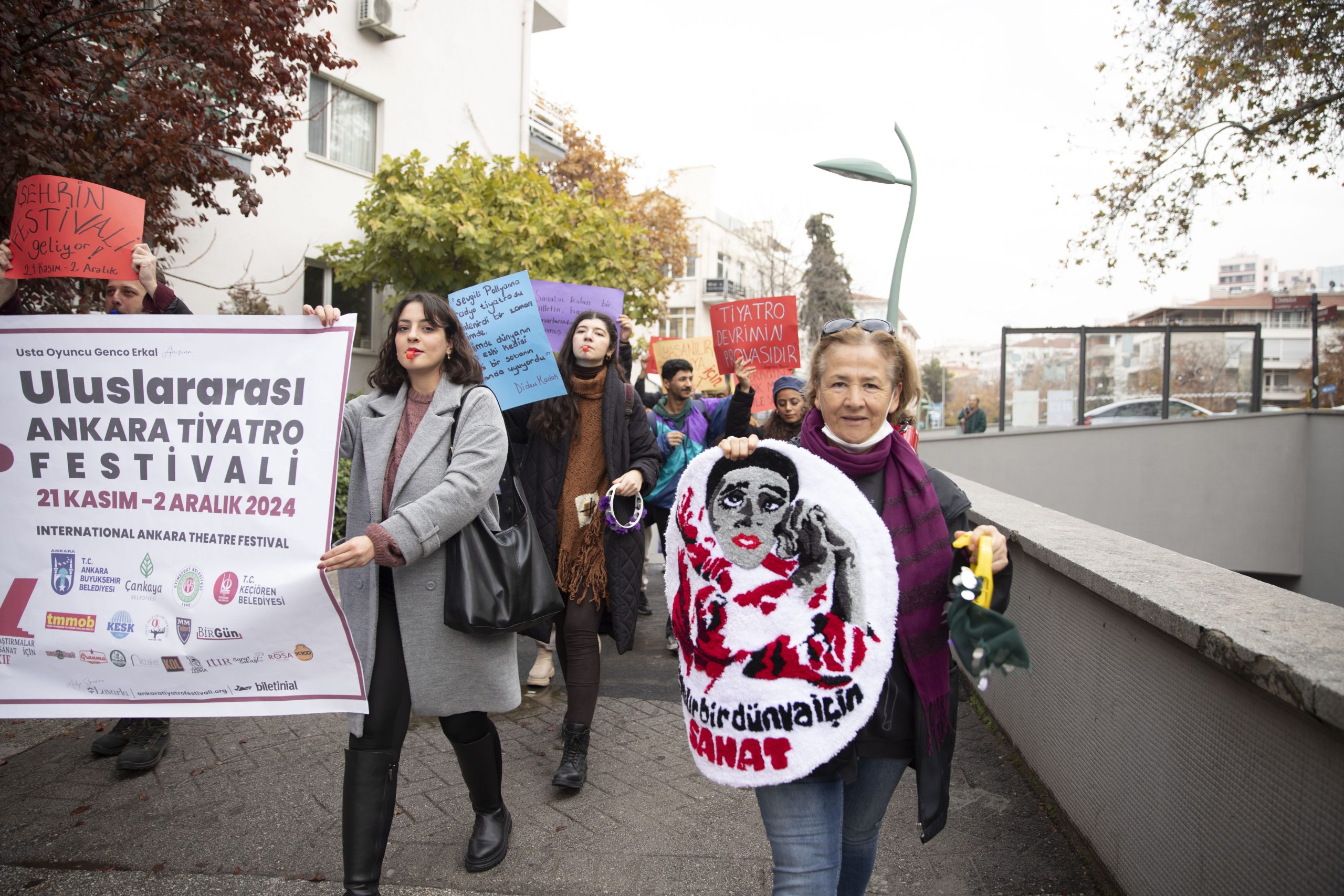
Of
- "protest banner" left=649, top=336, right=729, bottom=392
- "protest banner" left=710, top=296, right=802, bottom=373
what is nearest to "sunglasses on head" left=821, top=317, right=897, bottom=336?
"protest banner" left=710, top=296, right=802, bottom=373

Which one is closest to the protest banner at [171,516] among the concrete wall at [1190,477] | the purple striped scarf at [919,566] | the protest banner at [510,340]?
the protest banner at [510,340]

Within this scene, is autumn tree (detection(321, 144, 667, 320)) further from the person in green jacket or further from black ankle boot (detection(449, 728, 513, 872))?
the person in green jacket

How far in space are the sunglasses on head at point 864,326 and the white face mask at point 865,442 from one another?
0.24 m

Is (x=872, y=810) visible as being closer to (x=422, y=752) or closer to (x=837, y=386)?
(x=837, y=386)

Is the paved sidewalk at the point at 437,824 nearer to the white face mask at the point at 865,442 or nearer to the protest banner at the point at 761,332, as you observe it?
the white face mask at the point at 865,442

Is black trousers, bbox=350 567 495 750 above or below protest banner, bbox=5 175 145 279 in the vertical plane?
below

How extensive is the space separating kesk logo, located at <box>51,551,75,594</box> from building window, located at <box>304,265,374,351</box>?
10.5m

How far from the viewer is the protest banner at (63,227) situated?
3016mm

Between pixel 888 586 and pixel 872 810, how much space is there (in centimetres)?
61

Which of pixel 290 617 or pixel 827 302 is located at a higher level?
pixel 827 302

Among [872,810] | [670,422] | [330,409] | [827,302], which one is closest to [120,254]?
[330,409]

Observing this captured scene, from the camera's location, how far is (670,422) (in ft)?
20.2

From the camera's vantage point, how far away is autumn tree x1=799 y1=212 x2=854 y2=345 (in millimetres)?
39875

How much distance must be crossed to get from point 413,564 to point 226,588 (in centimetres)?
52
